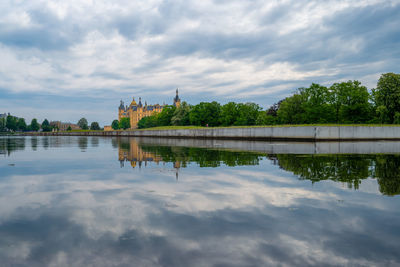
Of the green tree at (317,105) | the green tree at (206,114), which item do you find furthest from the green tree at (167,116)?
the green tree at (317,105)

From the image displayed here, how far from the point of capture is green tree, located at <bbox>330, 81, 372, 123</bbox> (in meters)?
61.9

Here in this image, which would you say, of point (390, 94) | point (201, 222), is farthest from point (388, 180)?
point (390, 94)

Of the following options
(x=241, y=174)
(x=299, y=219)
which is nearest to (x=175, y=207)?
(x=299, y=219)

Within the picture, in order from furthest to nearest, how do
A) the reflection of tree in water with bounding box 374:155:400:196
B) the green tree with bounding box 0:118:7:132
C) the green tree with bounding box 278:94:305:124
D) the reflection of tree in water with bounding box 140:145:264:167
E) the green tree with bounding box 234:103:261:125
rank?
the green tree with bounding box 0:118:7:132 → the green tree with bounding box 234:103:261:125 → the green tree with bounding box 278:94:305:124 → the reflection of tree in water with bounding box 140:145:264:167 → the reflection of tree in water with bounding box 374:155:400:196

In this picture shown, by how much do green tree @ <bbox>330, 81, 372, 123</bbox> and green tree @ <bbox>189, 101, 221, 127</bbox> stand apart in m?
41.9

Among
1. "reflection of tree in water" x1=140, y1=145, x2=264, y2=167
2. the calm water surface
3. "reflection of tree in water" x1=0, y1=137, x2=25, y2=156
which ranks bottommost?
the calm water surface

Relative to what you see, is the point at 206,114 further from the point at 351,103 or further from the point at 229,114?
the point at 351,103

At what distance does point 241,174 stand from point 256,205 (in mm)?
3825

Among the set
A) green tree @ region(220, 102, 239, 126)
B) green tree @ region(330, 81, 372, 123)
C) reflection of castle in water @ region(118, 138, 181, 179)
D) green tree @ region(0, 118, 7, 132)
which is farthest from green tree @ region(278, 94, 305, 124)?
green tree @ region(0, 118, 7, 132)

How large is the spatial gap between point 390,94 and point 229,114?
47.1 m

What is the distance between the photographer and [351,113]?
62.9m

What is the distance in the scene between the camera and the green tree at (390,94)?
54.5 meters

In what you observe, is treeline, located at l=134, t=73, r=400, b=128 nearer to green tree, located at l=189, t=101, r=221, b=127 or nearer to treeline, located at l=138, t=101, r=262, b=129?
treeline, located at l=138, t=101, r=262, b=129

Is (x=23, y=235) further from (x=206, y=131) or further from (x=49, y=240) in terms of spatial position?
(x=206, y=131)
